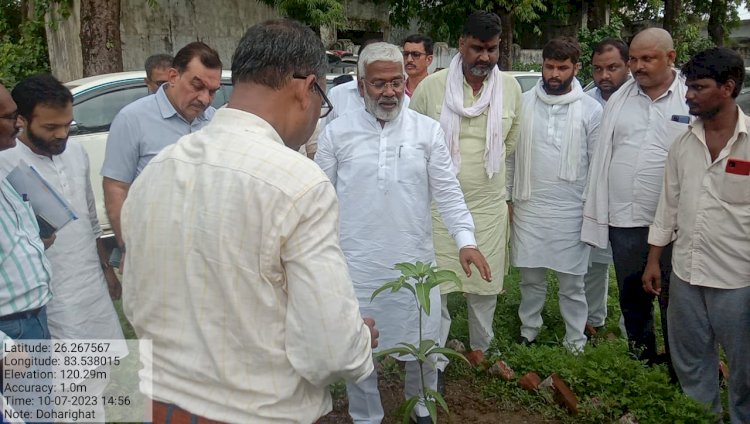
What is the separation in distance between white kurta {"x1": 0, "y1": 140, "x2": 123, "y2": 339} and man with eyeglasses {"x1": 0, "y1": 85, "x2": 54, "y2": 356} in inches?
19.0

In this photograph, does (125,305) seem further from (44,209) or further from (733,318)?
(733,318)

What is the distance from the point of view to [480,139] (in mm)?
3857

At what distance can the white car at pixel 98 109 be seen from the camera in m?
5.95

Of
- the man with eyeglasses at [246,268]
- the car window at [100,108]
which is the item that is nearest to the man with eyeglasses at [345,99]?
the car window at [100,108]

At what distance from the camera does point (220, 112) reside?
5.13ft

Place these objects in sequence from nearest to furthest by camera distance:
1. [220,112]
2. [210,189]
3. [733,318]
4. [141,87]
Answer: [210,189]
[220,112]
[733,318]
[141,87]

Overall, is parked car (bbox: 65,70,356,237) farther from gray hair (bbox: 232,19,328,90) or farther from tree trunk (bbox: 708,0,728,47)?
tree trunk (bbox: 708,0,728,47)

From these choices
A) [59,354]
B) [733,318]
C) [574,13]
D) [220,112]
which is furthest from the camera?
[574,13]

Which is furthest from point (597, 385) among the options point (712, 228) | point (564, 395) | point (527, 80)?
point (527, 80)

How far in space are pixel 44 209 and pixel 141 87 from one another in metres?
3.87

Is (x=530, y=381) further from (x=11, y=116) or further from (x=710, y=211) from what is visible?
(x=11, y=116)

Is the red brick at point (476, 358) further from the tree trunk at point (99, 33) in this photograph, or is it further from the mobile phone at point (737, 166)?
the tree trunk at point (99, 33)

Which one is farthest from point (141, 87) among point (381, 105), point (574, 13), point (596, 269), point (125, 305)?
point (574, 13)

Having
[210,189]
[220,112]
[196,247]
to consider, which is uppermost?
[220,112]
